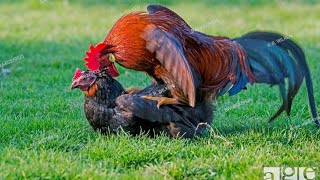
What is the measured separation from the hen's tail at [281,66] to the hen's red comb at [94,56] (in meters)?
1.35

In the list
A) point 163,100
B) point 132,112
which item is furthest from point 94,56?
point 163,100

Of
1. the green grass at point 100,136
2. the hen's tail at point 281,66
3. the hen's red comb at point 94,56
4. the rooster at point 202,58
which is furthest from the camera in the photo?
the hen's tail at point 281,66

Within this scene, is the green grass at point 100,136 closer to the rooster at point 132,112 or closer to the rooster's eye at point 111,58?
the rooster at point 132,112

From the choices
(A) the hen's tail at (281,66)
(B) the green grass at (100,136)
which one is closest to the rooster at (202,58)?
(A) the hen's tail at (281,66)

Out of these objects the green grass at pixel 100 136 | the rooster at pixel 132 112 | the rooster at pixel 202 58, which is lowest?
the green grass at pixel 100 136

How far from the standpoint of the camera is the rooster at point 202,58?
606 cm

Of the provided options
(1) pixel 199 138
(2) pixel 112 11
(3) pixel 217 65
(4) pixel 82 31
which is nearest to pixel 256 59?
(3) pixel 217 65

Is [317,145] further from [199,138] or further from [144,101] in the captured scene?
[144,101]

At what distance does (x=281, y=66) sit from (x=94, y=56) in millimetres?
1697

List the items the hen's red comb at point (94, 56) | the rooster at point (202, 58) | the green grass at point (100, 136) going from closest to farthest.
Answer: the green grass at point (100, 136)
the rooster at point (202, 58)
the hen's red comb at point (94, 56)

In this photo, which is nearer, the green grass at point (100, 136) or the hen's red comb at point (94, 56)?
the green grass at point (100, 136)

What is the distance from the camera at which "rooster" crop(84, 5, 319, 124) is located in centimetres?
606

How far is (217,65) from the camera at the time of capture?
20.7ft

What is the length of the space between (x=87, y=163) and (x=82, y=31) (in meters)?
7.57
